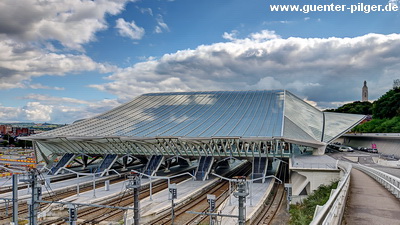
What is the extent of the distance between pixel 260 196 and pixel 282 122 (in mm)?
13312

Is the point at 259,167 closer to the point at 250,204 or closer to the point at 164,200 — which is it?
the point at 250,204

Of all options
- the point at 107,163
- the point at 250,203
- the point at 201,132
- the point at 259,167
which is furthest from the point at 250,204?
the point at 107,163

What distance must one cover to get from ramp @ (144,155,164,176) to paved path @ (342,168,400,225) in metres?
25.8

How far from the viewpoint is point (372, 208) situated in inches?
379

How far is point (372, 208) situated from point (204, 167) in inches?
997

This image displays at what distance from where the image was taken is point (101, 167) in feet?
125

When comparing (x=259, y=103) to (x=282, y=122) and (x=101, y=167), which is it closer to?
(x=282, y=122)

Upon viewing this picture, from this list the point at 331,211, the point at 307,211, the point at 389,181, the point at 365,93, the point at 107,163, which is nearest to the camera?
the point at 331,211

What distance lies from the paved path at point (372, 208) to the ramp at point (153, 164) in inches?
1017

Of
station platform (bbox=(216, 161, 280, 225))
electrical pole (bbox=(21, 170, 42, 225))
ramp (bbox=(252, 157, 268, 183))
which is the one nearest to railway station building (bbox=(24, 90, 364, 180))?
ramp (bbox=(252, 157, 268, 183))

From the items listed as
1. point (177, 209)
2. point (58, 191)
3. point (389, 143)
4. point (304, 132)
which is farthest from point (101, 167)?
point (389, 143)

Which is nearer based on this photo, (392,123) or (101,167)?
(101,167)

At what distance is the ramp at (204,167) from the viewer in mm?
33688

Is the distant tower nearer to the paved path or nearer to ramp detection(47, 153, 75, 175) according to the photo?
ramp detection(47, 153, 75, 175)
